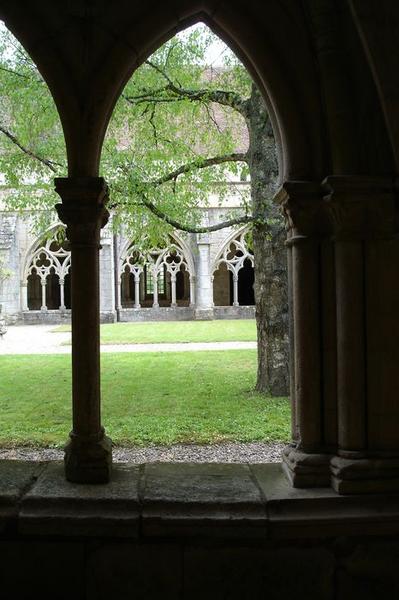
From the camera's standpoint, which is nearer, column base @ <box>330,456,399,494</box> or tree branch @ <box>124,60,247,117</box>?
column base @ <box>330,456,399,494</box>

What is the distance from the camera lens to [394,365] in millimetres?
2371

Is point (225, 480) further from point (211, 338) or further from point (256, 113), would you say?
point (211, 338)

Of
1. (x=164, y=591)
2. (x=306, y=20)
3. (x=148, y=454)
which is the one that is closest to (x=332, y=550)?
(x=164, y=591)

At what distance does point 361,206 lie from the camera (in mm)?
2326

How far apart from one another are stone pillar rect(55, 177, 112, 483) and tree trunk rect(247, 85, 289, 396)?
151 inches

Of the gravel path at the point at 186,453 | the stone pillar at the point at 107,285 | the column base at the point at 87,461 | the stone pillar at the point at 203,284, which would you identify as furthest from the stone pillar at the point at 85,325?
the stone pillar at the point at 203,284

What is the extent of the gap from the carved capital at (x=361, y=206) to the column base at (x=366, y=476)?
915mm

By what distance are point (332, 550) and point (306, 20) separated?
217 centimetres

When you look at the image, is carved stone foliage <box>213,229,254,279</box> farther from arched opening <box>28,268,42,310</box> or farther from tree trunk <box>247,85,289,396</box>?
tree trunk <box>247,85,289,396</box>

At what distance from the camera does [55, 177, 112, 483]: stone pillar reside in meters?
2.41

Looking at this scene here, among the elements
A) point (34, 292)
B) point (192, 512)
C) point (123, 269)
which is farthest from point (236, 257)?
point (192, 512)

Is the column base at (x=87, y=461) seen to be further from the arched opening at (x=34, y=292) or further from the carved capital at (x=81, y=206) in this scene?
the arched opening at (x=34, y=292)

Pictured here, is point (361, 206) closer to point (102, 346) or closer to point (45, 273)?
point (102, 346)

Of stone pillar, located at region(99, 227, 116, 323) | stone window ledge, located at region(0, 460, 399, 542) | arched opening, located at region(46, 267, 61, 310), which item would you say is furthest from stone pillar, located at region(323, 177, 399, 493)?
arched opening, located at region(46, 267, 61, 310)
